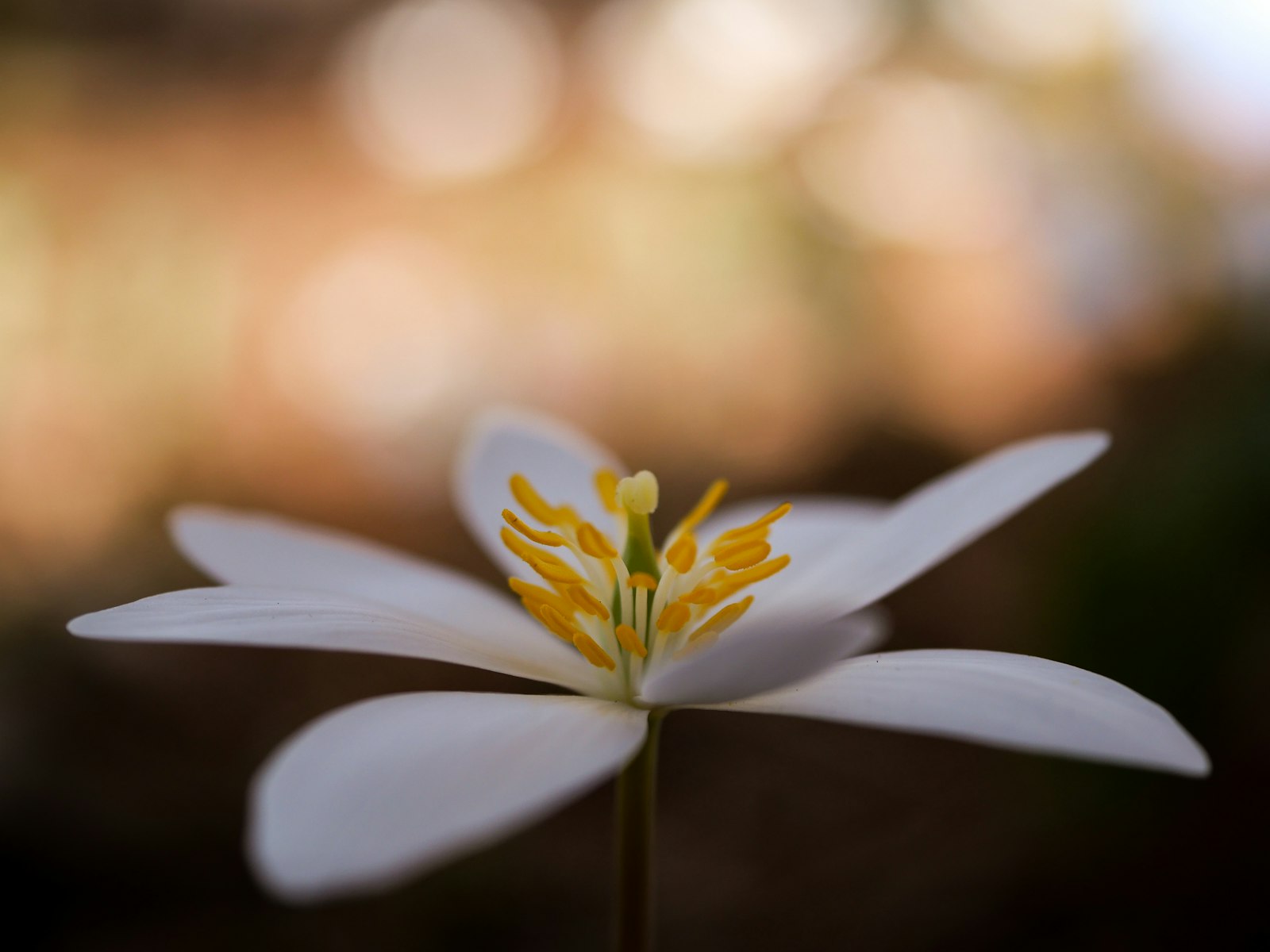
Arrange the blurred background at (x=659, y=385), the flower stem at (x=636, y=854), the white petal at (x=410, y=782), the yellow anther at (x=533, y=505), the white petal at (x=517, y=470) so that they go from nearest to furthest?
the white petal at (x=410, y=782), the flower stem at (x=636, y=854), the yellow anther at (x=533, y=505), the white petal at (x=517, y=470), the blurred background at (x=659, y=385)

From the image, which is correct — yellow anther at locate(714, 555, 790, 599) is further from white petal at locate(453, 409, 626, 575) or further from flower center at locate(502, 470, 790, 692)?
Result: white petal at locate(453, 409, 626, 575)

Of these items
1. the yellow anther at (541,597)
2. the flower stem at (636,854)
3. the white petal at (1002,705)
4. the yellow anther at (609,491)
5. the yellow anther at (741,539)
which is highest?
the yellow anther at (609,491)

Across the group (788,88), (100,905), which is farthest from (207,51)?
(100,905)

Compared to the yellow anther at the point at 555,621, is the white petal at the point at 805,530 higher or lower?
higher

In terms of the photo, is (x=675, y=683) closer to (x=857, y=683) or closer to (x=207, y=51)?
(x=857, y=683)

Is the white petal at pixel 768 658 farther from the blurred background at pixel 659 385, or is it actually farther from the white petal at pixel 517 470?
the blurred background at pixel 659 385

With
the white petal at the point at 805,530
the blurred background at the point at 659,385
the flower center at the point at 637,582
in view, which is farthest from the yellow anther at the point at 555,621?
the blurred background at the point at 659,385

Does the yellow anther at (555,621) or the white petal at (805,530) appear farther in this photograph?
the white petal at (805,530)

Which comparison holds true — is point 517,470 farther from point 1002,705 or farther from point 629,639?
point 1002,705
